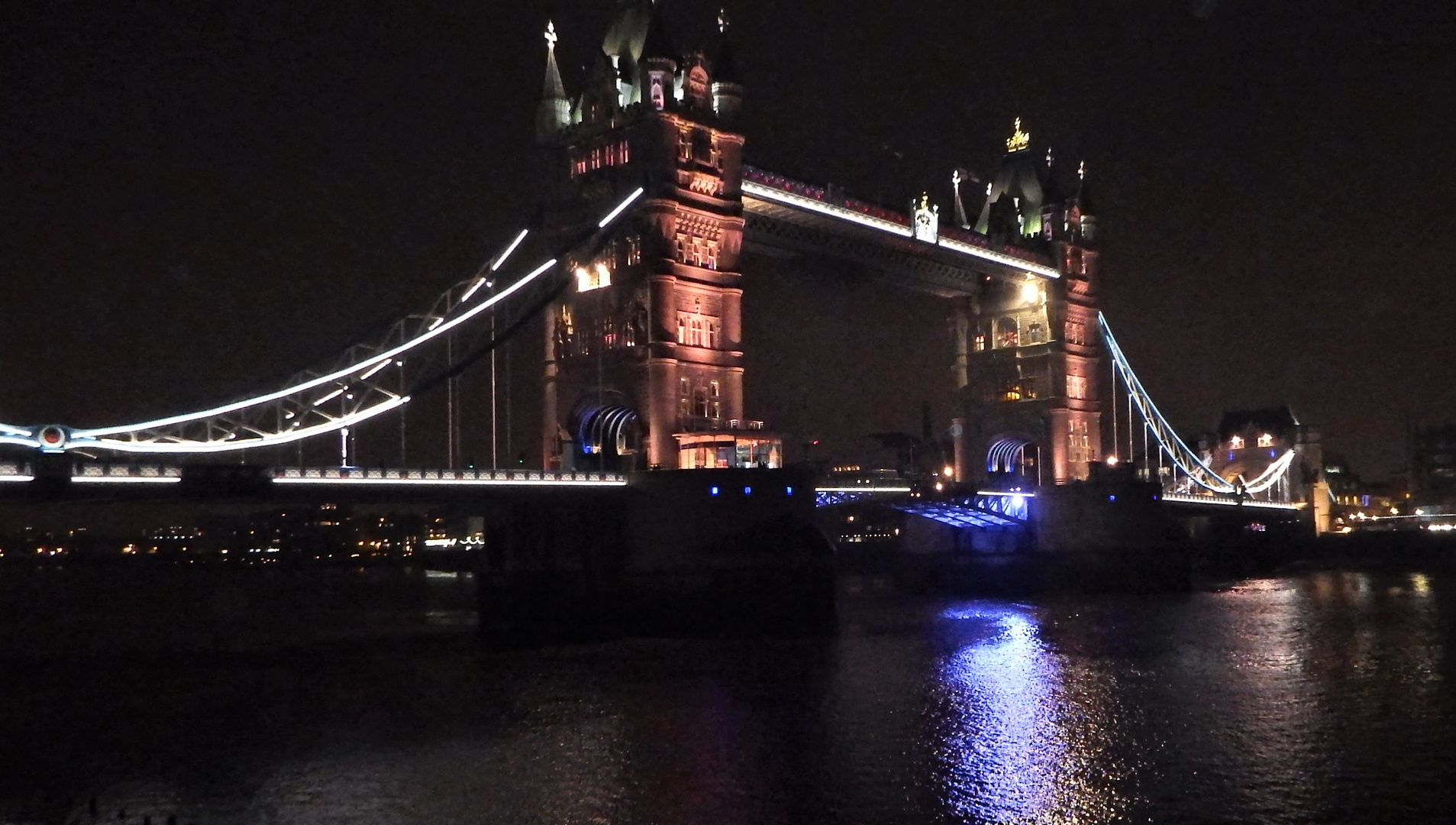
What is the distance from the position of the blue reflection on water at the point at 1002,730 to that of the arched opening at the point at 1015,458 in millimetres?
32172

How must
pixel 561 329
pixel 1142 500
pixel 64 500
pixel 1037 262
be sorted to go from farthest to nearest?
pixel 1037 262, pixel 1142 500, pixel 561 329, pixel 64 500

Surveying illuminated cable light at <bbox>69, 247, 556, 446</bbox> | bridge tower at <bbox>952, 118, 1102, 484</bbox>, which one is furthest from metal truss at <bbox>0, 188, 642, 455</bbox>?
bridge tower at <bbox>952, 118, 1102, 484</bbox>

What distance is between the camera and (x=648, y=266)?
42906 millimetres

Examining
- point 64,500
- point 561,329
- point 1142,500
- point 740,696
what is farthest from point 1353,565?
point 64,500

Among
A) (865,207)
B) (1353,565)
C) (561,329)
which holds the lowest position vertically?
(1353,565)

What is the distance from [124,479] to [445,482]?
710cm

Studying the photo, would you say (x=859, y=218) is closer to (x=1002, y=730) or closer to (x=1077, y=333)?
(x=1077, y=333)

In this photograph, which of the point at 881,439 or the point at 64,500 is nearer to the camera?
the point at 64,500

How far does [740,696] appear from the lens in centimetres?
2552

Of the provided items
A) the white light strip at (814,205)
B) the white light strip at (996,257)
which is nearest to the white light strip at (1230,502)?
the white light strip at (996,257)

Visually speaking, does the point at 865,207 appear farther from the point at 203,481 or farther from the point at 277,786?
the point at 277,786

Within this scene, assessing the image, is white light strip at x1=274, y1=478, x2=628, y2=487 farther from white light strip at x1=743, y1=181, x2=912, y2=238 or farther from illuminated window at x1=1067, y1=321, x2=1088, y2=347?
illuminated window at x1=1067, y1=321, x2=1088, y2=347

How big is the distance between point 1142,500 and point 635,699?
39.4 m

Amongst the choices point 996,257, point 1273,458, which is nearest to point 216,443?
point 996,257
